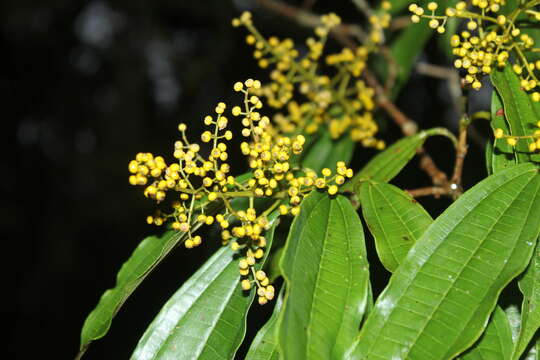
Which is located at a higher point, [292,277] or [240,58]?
[240,58]

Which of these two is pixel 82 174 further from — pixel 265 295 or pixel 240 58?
pixel 265 295

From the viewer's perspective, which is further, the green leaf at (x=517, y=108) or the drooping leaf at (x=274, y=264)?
the drooping leaf at (x=274, y=264)

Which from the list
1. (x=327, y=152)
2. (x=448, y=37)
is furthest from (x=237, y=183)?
(x=448, y=37)

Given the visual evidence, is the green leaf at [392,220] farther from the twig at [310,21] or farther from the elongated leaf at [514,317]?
the twig at [310,21]

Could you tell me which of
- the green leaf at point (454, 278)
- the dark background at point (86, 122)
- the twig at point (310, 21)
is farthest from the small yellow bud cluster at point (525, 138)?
the dark background at point (86, 122)

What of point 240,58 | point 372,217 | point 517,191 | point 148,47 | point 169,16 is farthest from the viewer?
point 148,47

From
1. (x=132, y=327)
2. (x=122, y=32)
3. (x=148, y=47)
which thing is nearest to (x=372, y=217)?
(x=132, y=327)
